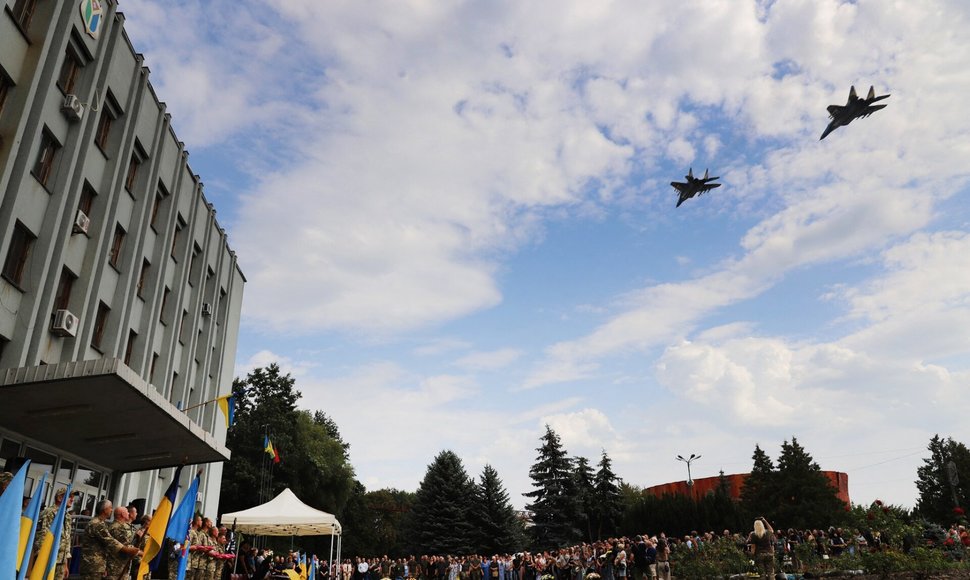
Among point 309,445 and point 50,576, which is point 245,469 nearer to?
point 309,445

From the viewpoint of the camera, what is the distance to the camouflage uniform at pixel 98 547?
8727 millimetres

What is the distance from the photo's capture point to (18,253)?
49.9ft

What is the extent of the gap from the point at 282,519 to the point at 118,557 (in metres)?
14.3

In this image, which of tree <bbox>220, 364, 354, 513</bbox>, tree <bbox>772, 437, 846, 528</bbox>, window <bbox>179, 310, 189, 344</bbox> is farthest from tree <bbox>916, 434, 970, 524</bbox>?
window <bbox>179, 310, 189, 344</bbox>

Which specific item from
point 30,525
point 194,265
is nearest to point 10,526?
point 30,525

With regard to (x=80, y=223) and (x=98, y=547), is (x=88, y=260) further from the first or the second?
(x=98, y=547)

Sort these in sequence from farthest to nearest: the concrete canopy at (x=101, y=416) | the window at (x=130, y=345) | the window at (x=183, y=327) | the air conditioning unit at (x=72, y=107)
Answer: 1. the window at (x=183, y=327)
2. the window at (x=130, y=345)
3. the air conditioning unit at (x=72, y=107)
4. the concrete canopy at (x=101, y=416)

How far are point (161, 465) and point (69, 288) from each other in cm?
536

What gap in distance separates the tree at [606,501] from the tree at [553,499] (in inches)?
94.5

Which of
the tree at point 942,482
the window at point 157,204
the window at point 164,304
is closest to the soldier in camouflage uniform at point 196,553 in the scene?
the window at point 164,304

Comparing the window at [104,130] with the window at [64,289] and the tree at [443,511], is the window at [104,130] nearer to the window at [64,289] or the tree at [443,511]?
the window at [64,289]

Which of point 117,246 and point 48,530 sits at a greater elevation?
point 117,246

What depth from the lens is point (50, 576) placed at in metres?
7.82

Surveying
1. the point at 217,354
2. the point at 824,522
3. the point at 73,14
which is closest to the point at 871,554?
the point at 73,14
